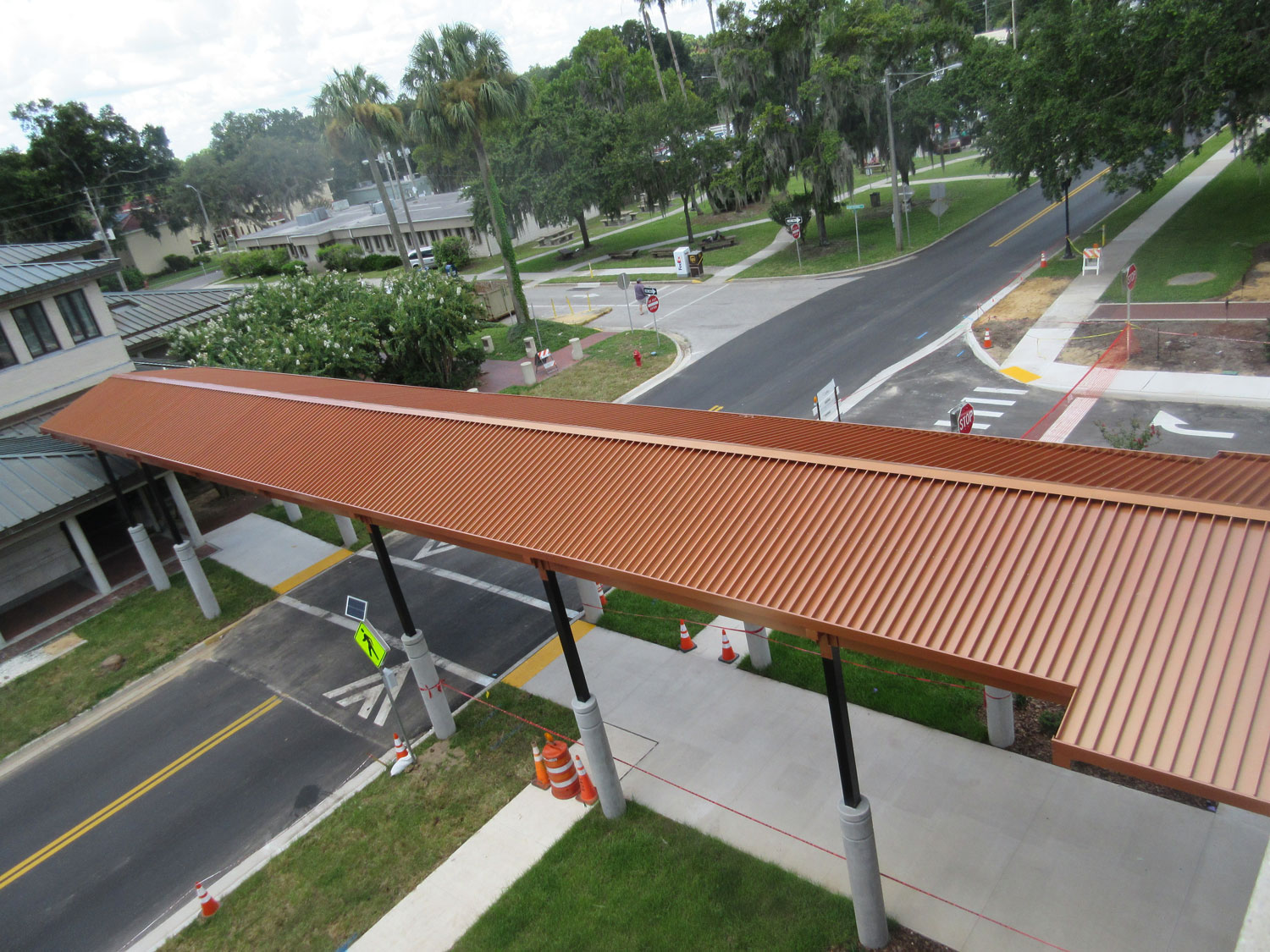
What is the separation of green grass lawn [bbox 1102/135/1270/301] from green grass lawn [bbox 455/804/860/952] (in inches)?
968

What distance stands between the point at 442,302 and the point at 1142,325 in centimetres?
2286

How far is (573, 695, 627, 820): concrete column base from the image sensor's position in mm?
10695

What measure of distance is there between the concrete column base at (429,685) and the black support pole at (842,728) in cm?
719

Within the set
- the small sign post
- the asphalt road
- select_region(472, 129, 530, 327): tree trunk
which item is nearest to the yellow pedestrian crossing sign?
the asphalt road

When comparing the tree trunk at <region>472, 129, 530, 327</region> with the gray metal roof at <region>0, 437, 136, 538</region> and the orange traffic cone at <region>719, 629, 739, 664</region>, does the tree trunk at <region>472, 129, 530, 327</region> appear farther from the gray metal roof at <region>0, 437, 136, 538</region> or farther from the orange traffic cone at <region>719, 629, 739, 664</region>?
the orange traffic cone at <region>719, 629, 739, 664</region>

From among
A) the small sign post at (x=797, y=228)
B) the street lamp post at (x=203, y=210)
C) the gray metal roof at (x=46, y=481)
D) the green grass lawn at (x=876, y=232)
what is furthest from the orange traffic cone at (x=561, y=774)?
the street lamp post at (x=203, y=210)

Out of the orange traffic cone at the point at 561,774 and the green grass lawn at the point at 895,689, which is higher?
the orange traffic cone at the point at 561,774

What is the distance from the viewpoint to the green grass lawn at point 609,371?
2961 centimetres

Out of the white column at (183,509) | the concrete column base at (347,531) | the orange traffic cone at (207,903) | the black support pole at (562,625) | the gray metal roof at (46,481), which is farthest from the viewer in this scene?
the white column at (183,509)

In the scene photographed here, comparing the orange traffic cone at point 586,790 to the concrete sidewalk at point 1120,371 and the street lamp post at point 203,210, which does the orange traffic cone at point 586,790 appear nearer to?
the concrete sidewalk at point 1120,371

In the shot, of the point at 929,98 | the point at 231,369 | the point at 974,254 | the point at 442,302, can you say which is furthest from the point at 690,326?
the point at 231,369

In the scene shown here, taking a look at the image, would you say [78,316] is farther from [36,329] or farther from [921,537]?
[921,537]

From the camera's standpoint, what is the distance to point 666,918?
383 inches

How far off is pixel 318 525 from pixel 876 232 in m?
32.9
